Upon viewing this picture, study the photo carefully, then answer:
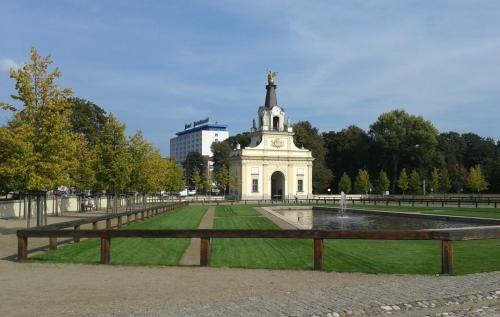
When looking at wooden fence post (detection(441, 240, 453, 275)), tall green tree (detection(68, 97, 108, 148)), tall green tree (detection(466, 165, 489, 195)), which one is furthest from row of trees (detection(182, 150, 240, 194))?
wooden fence post (detection(441, 240, 453, 275))

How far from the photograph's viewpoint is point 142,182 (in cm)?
4056

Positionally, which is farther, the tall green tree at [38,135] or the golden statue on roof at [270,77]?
the golden statue on roof at [270,77]

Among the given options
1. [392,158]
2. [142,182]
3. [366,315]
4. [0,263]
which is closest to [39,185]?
[0,263]

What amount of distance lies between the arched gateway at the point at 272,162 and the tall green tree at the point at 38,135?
57.7 metres

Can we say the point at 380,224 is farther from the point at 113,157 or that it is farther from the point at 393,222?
the point at 113,157

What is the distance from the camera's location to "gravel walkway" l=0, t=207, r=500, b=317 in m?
7.02

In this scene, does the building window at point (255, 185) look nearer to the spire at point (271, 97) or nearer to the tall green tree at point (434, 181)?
the spire at point (271, 97)

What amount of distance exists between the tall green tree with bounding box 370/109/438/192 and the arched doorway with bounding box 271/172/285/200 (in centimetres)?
2245

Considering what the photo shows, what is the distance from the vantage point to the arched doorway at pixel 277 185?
274 ft

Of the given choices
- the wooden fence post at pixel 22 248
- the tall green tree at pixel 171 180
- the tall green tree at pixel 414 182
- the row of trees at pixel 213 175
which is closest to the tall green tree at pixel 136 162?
the tall green tree at pixel 171 180

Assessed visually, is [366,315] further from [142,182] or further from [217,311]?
[142,182]

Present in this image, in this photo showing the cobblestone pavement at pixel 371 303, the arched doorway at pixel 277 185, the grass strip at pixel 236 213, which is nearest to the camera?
the cobblestone pavement at pixel 371 303

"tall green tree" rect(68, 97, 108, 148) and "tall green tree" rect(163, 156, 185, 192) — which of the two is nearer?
"tall green tree" rect(163, 156, 185, 192)

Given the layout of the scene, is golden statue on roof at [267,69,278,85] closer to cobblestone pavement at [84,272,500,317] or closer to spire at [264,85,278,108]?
spire at [264,85,278,108]
